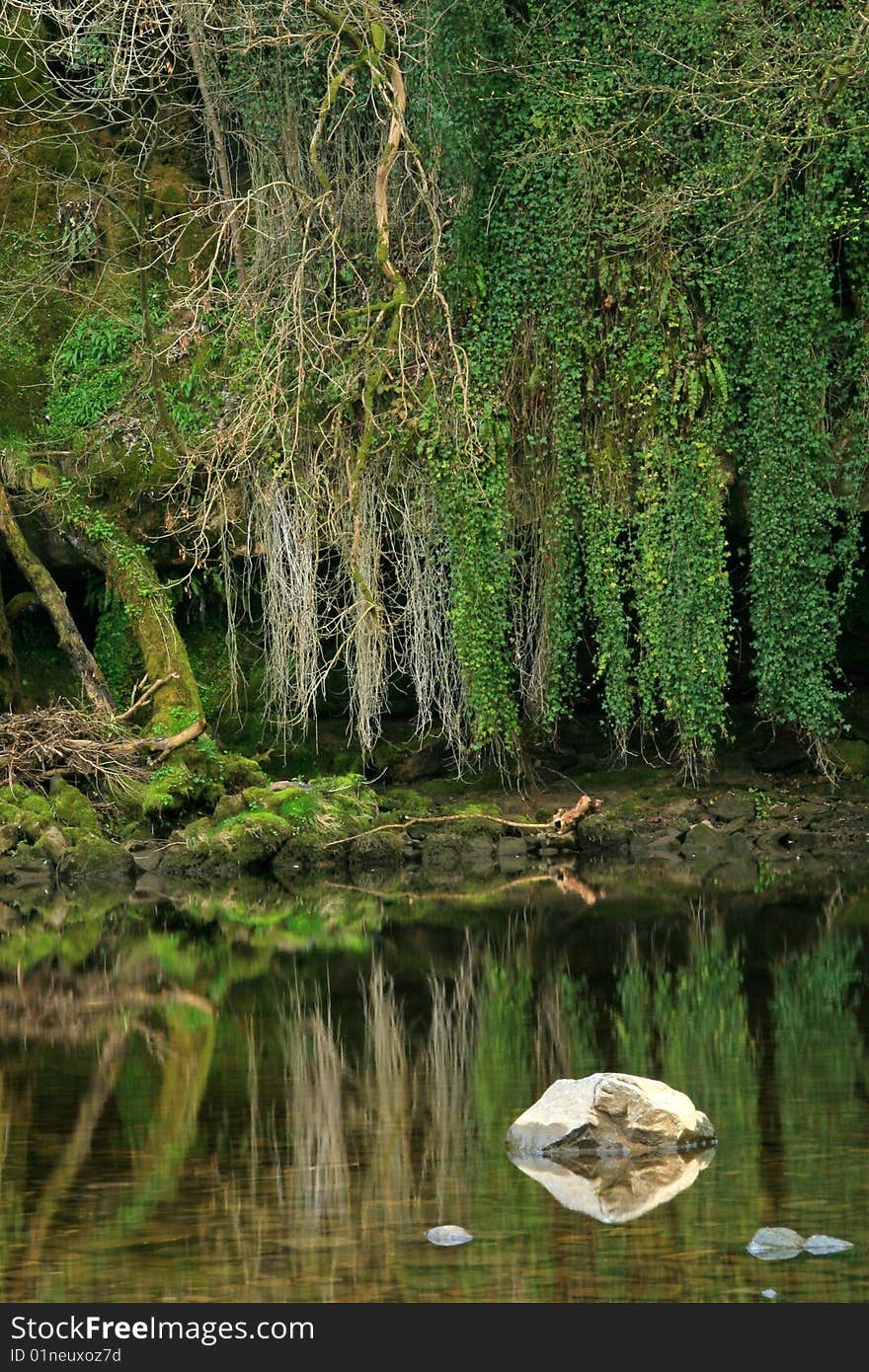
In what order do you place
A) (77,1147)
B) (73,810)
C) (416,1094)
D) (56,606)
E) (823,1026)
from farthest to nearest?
(56,606)
(73,810)
(823,1026)
(416,1094)
(77,1147)

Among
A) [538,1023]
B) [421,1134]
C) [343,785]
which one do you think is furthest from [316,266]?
[421,1134]

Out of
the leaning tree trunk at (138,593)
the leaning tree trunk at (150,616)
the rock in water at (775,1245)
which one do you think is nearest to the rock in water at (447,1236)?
the rock in water at (775,1245)

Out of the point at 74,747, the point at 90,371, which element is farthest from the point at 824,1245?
the point at 90,371

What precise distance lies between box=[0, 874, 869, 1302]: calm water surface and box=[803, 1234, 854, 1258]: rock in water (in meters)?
0.06

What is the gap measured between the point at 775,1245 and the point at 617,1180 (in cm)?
86

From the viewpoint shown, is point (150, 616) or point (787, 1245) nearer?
point (787, 1245)

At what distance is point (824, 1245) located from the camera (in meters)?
4.80

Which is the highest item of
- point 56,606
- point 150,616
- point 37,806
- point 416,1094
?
point 56,606

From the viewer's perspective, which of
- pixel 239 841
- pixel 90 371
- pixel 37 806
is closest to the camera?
pixel 239 841

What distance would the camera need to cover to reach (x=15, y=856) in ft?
49.7

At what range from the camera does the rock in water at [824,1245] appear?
4773 mm

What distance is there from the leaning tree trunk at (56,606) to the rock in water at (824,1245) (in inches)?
497

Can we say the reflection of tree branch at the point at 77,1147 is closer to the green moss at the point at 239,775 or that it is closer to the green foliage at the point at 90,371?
the green moss at the point at 239,775

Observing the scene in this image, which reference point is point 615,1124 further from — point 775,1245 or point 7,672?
point 7,672
